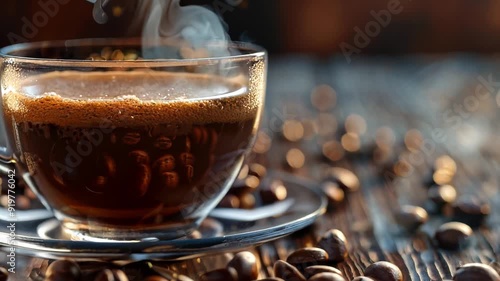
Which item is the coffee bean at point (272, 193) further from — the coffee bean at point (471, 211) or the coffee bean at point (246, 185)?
the coffee bean at point (471, 211)

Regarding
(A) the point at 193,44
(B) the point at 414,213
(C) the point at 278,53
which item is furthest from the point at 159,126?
(C) the point at 278,53

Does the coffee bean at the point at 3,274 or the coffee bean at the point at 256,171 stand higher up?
the coffee bean at the point at 3,274

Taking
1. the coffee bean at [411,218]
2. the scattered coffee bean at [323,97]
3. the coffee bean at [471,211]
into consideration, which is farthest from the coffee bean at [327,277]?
the scattered coffee bean at [323,97]

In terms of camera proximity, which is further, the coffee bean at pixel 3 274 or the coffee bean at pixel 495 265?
the coffee bean at pixel 495 265

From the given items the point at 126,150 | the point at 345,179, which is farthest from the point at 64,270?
the point at 345,179

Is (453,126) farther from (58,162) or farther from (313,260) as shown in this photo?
(58,162)

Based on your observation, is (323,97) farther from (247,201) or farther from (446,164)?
(247,201)

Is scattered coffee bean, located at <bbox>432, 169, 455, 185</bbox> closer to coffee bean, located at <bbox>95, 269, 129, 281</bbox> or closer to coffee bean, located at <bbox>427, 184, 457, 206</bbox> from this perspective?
coffee bean, located at <bbox>427, 184, 457, 206</bbox>
